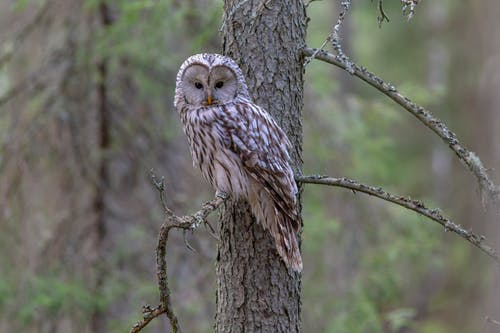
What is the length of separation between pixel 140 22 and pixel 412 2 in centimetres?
407

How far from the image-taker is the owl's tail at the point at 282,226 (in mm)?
4180

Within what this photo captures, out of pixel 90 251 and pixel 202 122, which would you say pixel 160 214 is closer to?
pixel 90 251

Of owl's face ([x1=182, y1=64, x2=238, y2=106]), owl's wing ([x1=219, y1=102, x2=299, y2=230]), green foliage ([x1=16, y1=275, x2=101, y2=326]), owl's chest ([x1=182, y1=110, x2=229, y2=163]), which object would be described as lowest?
owl's wing ([x1=219, y1=102, x2=299, y2=230])

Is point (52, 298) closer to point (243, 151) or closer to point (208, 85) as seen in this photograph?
point (208, 85)

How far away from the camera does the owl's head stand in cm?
433

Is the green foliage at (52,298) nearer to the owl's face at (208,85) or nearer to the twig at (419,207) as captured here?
the owl's face at (208,85)

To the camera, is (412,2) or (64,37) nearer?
(412,2)

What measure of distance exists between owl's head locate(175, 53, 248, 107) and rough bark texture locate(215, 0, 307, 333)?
82mm

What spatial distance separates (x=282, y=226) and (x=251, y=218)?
222mm

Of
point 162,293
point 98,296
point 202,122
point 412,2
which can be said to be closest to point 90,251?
point 98,296

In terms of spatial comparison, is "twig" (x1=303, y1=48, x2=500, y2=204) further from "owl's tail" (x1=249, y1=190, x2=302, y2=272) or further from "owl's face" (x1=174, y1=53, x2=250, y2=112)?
"owl's tail" (x1=249, y1=190, x2=302, y2=272)

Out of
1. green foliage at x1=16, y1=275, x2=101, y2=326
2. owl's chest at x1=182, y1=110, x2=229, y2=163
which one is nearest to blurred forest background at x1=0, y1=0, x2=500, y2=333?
green foliage at x1=16, y1=275, x2=101, y2=326

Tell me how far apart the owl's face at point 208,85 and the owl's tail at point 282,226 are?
60cm

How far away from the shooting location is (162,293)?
3.54 metres
